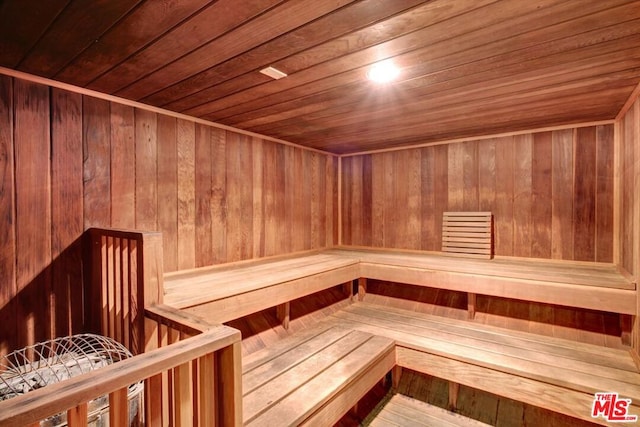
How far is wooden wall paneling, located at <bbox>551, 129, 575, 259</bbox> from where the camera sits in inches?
104

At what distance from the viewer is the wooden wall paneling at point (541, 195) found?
2721 millimetres

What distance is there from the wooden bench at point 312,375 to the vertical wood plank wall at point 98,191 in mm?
1029

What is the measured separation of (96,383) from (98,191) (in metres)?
1.57

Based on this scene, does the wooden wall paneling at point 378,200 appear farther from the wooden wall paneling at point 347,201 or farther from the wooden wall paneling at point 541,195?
the wooden wall paneling at point 541,195

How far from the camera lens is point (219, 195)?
264 centimetres

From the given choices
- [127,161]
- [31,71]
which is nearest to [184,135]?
[127,161]

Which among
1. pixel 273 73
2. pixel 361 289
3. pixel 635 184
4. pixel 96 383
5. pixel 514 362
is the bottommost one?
pixel 514 362

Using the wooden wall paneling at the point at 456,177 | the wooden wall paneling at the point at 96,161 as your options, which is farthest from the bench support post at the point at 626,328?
the wooden wall paneling at the point at 96,161

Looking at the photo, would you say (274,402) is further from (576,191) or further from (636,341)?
(576,191)

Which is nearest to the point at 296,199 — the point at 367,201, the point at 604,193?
the point at 367,201

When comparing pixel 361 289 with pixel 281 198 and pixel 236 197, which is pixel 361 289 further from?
pixel 236 197

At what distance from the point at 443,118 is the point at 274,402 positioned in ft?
7.38

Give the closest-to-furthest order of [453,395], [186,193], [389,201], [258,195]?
[453,395], [186,193], [258,195], [389,201]

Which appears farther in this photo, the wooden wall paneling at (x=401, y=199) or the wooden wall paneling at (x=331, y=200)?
the wooden wall paneling at (x=331, y=200)
